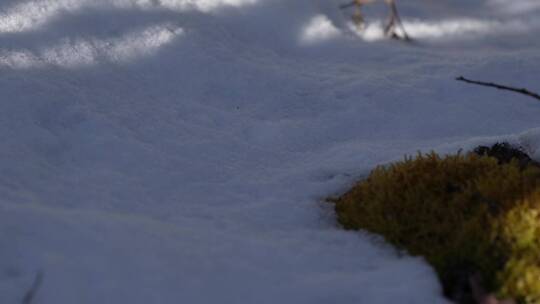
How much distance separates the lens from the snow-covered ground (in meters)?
2.35

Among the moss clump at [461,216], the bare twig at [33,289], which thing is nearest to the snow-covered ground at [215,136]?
the bare twig at [33,289]

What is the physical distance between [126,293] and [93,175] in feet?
3.23

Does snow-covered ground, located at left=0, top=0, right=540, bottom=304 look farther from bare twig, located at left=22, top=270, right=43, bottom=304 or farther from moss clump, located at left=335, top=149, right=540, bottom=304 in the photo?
moss clump, located at left=335, top=149, right=540, bottom=304

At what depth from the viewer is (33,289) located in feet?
7.11

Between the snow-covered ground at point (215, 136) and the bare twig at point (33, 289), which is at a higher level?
the snow-covered ground at point (215, 136)

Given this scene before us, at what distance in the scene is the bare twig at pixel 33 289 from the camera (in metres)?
2.13

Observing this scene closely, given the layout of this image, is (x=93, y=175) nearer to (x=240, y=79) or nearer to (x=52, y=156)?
(x=52, y=156)

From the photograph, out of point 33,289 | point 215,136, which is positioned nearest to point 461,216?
point 215,136

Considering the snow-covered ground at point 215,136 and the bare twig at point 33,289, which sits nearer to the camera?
the bare twig at point 33,289

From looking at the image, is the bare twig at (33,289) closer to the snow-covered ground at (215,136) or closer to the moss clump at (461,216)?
the snow-covered ground at (215,136)

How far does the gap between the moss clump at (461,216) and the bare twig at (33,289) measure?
1353mm

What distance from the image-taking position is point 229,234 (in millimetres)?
2666

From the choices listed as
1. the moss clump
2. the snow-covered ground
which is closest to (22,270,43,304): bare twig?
the snow-covered ground

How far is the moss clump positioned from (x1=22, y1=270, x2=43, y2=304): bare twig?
4.44ft
